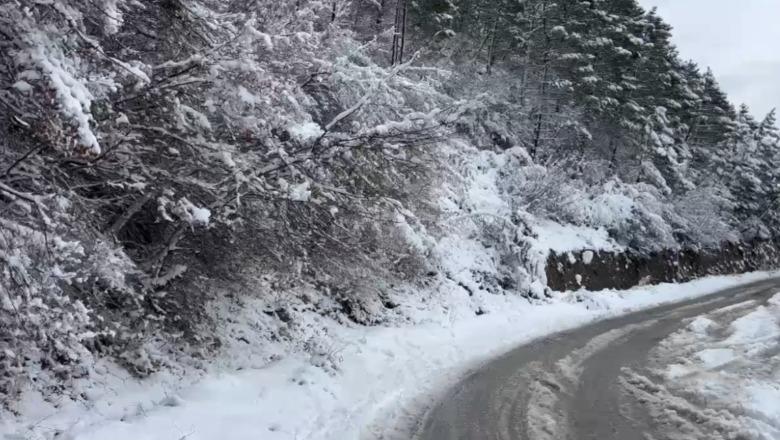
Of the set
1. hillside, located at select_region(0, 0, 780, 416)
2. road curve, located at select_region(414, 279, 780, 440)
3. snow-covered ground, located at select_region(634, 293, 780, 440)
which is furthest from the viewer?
snow-covered ground, located at select_region(634, 293, 780, 440)

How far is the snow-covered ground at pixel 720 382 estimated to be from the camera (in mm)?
7348

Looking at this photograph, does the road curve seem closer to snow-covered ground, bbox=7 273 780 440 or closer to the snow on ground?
snow-covered ground, bbox=7 273 780 440

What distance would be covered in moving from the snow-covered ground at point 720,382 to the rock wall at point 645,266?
4976 mm

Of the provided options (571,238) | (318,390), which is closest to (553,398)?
(318,390)

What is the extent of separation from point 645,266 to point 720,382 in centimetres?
1757

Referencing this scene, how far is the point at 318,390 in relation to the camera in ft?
23.7

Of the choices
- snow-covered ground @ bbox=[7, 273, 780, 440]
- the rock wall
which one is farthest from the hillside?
the rock wall

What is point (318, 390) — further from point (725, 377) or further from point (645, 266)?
point (645, 266)

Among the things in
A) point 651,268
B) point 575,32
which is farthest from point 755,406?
point 575,32

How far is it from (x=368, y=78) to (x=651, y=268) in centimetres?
2291

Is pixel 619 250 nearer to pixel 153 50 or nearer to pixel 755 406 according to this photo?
pixel 755 406

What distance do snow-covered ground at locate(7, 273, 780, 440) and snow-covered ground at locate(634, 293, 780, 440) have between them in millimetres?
79

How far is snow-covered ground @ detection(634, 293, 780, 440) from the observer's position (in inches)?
289

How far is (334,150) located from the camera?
6.69 metres
